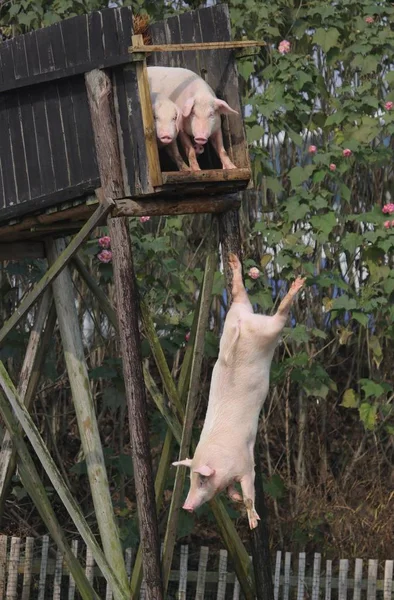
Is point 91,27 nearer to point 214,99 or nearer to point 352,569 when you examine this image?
point 214,99

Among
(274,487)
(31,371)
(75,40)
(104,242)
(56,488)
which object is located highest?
(75,40)

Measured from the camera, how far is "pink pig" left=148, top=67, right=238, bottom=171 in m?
8.16

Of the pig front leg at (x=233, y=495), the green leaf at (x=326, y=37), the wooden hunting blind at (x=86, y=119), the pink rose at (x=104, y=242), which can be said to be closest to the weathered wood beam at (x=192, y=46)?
the wooden hunting blind at (x=86, y=119)

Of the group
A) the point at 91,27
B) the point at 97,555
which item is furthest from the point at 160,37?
the point at 97,555

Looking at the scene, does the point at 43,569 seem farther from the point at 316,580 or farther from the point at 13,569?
the point at 316,580

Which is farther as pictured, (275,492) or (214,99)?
(275,492)

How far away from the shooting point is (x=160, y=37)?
8914 millimetres

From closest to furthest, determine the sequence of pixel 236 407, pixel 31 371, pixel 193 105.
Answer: pixel 236 407
pixel 193 105
pixel 31 371

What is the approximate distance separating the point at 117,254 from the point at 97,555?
1.89 metres

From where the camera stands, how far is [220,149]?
27.6 feet

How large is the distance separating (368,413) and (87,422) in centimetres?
305

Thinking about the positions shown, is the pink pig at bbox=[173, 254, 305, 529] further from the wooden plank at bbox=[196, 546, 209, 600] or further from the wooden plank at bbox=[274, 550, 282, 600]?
the wooden plank at bbox=[274, 550, 282, 600]

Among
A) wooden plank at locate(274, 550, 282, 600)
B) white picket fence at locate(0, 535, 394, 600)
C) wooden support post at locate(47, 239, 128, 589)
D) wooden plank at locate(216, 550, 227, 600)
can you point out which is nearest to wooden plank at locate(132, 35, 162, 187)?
wooden support post at locate(47, 239, 128, 589)

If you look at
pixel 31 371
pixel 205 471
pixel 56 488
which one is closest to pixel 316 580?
pixel 56 488
